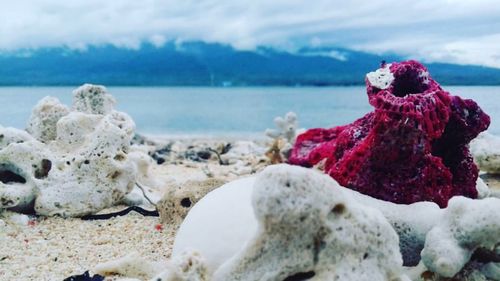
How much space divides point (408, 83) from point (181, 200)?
2234 mm

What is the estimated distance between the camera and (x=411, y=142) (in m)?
4.01

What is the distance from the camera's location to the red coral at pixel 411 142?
4000mm

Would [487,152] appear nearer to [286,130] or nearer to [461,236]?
[461,236]

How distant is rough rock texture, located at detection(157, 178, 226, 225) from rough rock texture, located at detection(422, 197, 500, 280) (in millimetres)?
2423

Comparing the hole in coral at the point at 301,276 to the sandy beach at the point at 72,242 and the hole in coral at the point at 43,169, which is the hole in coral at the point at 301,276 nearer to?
the sandy beach at the point at 72,242

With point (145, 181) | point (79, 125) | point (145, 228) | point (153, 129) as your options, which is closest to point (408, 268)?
point (145, 228)

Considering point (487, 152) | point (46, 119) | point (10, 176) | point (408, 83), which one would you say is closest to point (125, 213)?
point (10, 176)

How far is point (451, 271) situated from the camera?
3219mm

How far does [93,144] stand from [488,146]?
406cm

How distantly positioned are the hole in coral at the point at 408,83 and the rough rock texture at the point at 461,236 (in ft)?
4.06

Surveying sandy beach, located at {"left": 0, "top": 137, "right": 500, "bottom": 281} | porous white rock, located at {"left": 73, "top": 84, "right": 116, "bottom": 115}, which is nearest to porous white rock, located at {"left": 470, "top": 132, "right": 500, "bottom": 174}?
sandy beach, located at {"left": 0, "top": 137, "right": 500, "bottom": 281}

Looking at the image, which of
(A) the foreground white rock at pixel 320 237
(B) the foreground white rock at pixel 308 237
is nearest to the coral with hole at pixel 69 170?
(A) the foreground white rock at pixel 320 237

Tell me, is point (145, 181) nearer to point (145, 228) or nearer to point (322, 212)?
point (145, 228)

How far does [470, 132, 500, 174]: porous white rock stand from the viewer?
20.4ft
